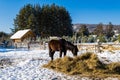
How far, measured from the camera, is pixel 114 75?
1251 cm

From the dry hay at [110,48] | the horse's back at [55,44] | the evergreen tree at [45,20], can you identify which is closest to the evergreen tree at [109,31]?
the evergreen tree at [45,20]

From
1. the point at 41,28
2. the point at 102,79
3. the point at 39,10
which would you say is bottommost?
the point at 102,79

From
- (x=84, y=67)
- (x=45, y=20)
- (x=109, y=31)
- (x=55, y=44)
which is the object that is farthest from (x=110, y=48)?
(x=109, y=31)

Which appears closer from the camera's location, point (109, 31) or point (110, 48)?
point (110, 48)

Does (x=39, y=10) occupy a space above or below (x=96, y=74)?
above

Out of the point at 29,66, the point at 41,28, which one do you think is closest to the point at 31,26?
the point at 41,28

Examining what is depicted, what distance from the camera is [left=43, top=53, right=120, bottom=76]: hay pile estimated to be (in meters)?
13.0

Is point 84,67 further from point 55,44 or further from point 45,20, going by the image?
point 45,20

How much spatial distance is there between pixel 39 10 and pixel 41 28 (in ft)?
27.1

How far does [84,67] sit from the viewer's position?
530 inches

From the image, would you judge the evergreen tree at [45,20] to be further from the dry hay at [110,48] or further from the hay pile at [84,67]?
the hay pile at [84,67]

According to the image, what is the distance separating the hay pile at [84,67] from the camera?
1304 centimetres

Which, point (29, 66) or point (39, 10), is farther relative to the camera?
point (39, 10)

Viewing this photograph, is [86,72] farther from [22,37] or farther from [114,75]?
[22,37]
